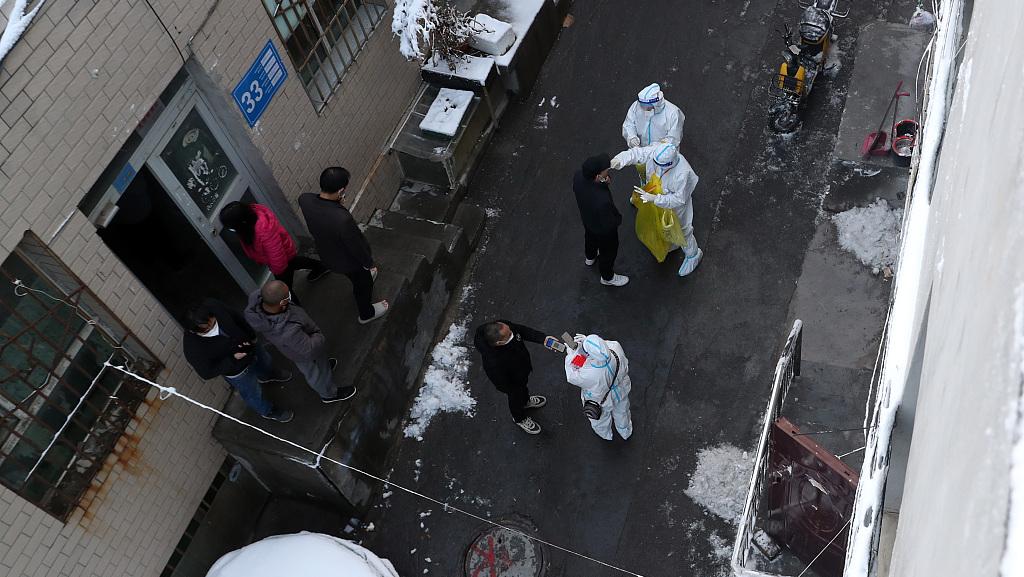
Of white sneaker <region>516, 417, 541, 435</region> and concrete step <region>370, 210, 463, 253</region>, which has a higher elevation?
concrete step <region>370, 210, 463, 253</region>

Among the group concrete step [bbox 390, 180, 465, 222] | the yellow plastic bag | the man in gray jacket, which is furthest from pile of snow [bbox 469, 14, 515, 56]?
the man in gray jacket

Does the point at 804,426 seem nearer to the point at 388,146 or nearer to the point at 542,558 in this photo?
the point at 542,558

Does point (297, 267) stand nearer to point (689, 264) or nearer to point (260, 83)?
point (260, 83)

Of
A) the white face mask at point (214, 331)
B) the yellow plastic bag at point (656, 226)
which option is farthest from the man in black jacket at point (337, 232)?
the yellow plastic bag at point (656, 226)

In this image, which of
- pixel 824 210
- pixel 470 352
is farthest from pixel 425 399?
pixel 824 210

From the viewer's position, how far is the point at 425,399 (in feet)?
29.5

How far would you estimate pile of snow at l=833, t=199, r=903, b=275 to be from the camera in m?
8.86

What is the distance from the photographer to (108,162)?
6.57 m

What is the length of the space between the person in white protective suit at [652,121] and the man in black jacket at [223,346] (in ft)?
14.0

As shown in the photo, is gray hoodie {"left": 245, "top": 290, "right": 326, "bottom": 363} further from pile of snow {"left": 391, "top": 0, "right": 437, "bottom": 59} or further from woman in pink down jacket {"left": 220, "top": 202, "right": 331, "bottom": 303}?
pile of snow {"left": 391, "top": 0, "right": 437, "bottom": 59}

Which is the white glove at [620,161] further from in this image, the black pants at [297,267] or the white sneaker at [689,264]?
the black pants at [297,267]

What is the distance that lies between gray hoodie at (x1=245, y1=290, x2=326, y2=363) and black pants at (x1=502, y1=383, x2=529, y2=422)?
5.89 ft

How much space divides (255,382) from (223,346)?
68cm

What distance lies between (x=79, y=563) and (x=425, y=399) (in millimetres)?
3555
